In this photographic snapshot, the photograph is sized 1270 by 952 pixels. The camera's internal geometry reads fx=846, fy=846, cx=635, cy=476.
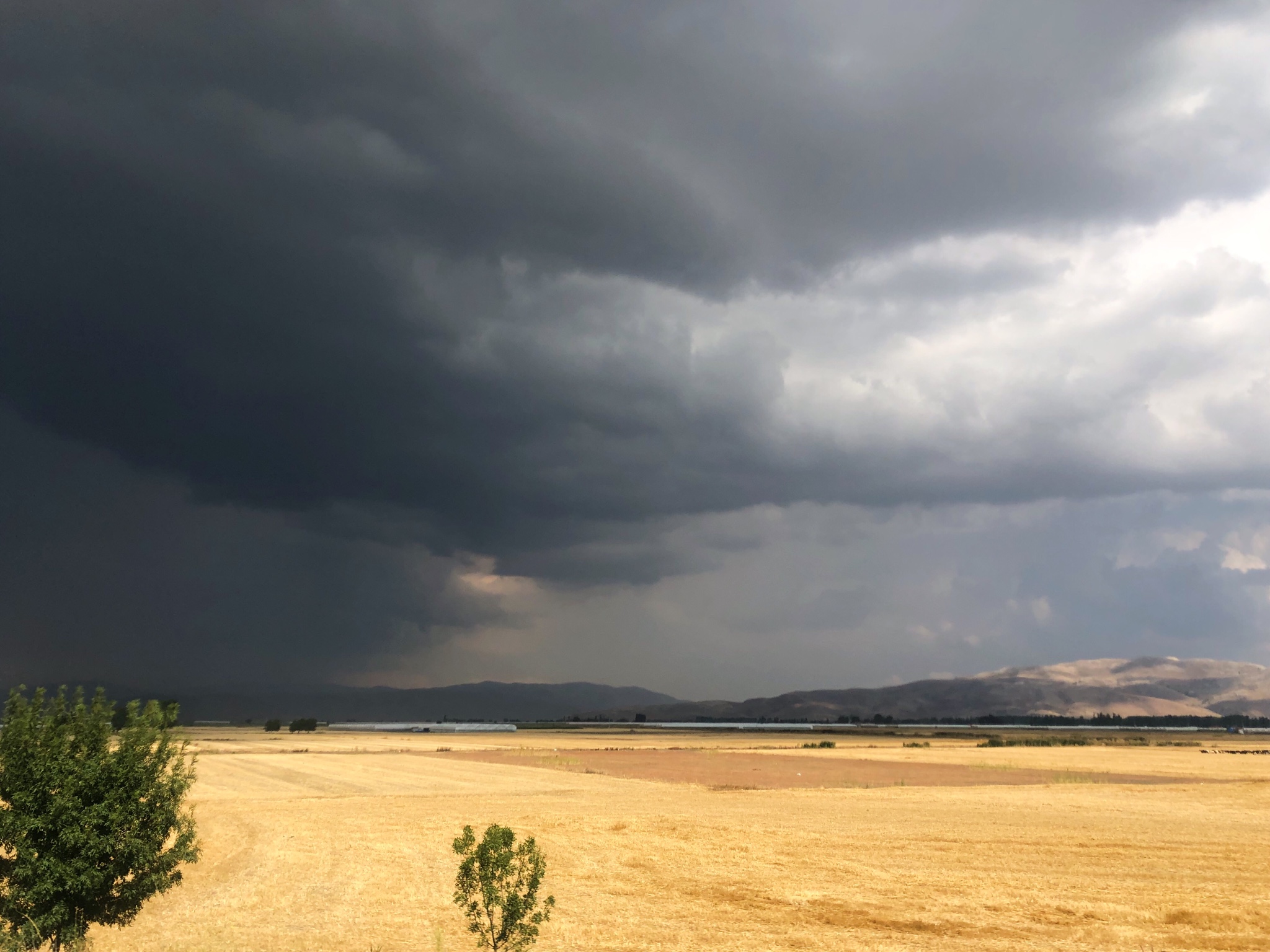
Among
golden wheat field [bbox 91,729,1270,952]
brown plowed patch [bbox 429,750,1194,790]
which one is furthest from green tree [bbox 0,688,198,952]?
brown plowed patch [bbox 429,750,1194,790]

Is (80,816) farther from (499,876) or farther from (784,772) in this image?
(784,772)

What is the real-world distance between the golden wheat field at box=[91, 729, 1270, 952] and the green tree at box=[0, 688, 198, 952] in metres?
4.36

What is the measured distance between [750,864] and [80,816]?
2203 cm

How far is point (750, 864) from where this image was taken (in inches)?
1187

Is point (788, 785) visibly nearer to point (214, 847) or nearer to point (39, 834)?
point (214, 847)

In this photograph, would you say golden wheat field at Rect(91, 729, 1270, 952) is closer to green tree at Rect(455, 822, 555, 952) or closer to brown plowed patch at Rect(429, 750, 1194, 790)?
brown plowed patch at Rect(429, 750, 1194, 790)

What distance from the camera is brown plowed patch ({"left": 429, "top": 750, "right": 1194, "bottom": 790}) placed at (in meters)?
67.6

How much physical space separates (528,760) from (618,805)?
166 ft

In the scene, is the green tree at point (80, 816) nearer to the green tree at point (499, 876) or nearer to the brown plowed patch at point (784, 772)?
the green tree at point (499, 876)

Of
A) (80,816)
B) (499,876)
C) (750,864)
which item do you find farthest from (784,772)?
(80,816)

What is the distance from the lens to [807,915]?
22.7 meters

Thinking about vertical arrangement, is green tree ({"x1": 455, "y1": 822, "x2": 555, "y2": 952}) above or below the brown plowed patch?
above

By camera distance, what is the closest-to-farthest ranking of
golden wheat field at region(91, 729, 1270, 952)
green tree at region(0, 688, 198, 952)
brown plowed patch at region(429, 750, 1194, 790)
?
1. green tree at region(0, 688, 198, 952)
2. golden wheat field at region(91, 729, 1270, 952)
3. brown plowed patch at region(429, 750, 1194, 790)

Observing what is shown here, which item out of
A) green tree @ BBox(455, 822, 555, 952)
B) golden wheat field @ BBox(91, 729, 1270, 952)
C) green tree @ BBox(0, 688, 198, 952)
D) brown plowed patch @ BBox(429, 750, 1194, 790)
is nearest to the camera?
green tree @ BBox(455, 822, 555, 952)
